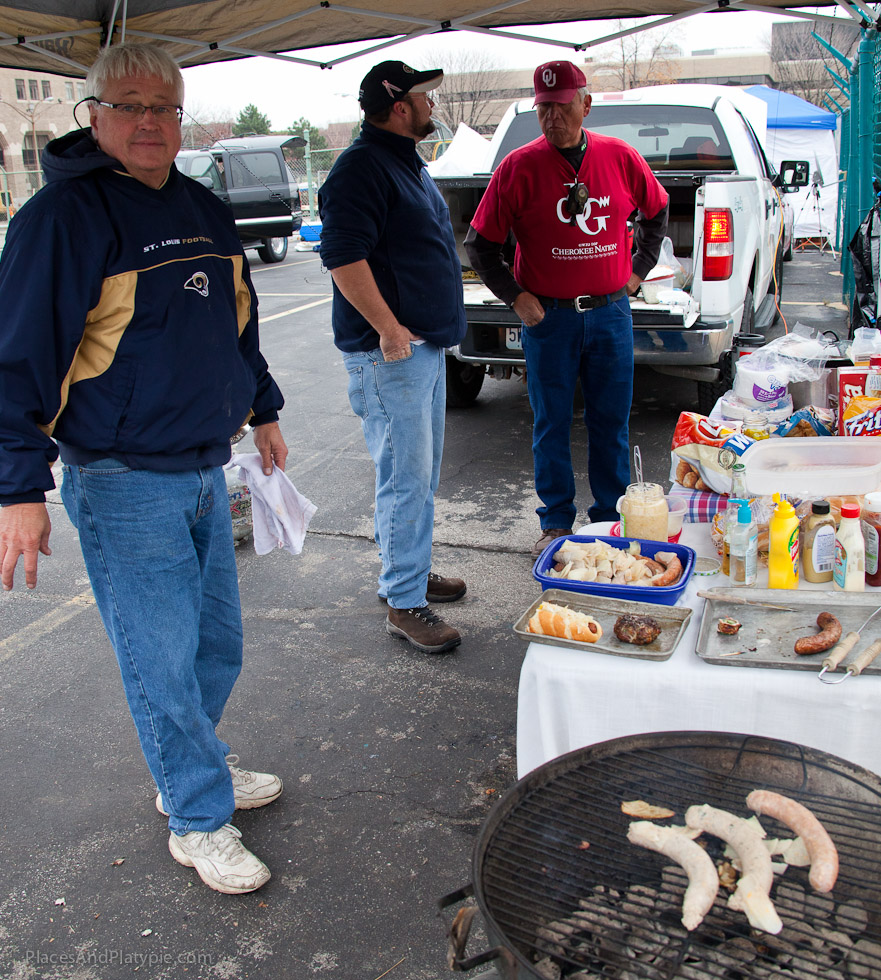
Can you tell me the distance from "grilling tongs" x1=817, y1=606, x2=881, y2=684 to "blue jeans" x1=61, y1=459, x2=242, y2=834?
5.22 feet

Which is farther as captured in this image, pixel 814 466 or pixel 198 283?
pixel 814 466

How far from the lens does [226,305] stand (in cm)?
236

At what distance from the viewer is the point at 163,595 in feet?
7.50

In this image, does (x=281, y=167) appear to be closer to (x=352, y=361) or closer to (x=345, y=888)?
(x=352, y=361)

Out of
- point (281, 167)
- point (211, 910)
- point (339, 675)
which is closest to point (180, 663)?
point (211, 910)

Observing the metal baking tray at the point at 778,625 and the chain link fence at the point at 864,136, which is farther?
the chain link fence at the point at 864,136

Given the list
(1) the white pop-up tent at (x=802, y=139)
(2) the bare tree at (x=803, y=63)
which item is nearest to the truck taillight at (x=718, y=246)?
(1) the white pop-up tent at (x=802, y=139)

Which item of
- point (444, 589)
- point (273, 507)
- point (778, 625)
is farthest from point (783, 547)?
point (444, 589)

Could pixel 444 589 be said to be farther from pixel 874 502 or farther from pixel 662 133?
pixel 662 133

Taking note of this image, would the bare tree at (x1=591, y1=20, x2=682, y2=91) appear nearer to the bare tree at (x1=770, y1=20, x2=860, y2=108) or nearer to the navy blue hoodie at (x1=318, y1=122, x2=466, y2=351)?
the bare tree at (x1=770, y1=20, x2=860, y2=108)

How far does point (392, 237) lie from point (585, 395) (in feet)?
→ 4.63

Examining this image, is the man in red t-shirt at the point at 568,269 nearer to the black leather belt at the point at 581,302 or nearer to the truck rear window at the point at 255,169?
the black leather belt at the point at 581,302

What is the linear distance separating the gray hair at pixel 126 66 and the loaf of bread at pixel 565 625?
5.38ft

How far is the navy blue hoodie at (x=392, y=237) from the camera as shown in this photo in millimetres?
3188
